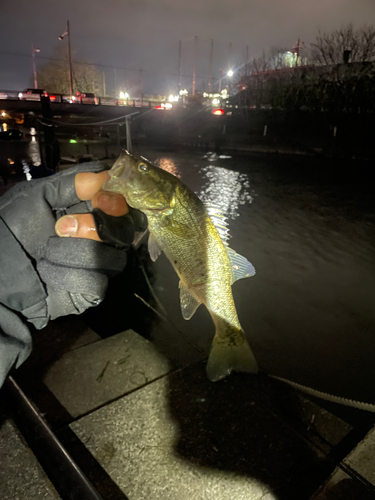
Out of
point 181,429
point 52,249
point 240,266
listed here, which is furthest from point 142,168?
point 181,429

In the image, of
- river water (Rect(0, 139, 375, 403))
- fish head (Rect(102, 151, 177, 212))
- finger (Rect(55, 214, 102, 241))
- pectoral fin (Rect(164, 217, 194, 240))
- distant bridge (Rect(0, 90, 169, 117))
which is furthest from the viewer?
distant bridge (Rect(0, 90, 169, 117))

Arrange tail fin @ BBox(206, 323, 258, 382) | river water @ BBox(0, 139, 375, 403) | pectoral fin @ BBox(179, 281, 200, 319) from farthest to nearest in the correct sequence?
river water @ BBox(0, 139, 375, 403) → tail fin @ BBox(206, 323, 258, 382) → pectoral fin @ BBox(179, 281, 200, 319)

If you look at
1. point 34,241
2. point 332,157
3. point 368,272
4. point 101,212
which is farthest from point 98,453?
point 332,157

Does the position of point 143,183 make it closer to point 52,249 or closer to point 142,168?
point 142,168

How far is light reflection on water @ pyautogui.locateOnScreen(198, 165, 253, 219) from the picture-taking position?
12602mm

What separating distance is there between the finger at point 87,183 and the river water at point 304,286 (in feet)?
7.98

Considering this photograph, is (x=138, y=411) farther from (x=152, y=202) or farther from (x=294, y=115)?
(x=294, y=115)

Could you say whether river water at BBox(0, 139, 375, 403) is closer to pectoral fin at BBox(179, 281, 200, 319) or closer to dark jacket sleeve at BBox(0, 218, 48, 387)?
pectoral fin at BBox(179, 281, 200, 319)

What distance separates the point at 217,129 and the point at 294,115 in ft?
27.7

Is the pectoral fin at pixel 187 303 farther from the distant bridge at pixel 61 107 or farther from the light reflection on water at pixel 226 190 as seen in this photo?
the distant bridge at pixel 61 107

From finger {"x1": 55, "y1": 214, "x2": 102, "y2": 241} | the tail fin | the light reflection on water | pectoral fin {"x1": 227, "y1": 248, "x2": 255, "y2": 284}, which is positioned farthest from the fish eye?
the light reflection on water

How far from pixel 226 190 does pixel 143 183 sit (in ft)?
43.5

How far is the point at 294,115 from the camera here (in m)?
32.9

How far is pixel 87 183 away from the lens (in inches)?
81.1
